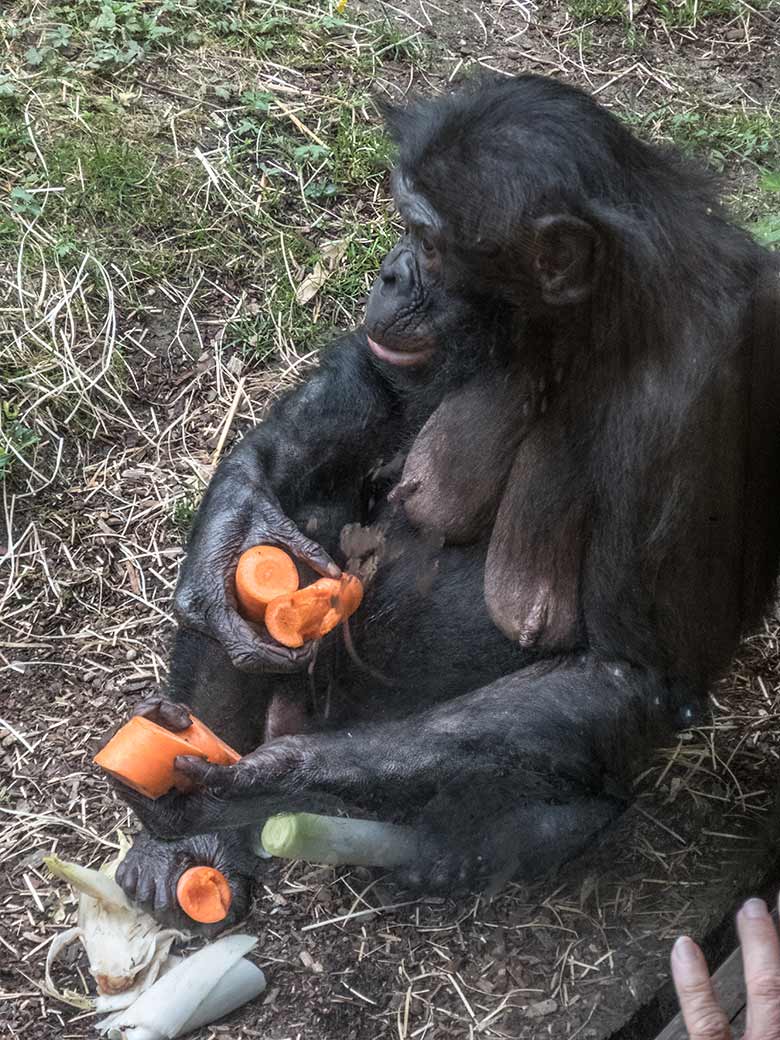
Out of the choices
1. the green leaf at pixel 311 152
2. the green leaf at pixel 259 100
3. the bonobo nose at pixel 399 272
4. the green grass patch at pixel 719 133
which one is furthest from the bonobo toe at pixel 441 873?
the green leaf at pixel 259 100

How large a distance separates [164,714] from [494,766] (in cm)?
62

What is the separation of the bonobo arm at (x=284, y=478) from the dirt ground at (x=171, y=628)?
363 millimetres

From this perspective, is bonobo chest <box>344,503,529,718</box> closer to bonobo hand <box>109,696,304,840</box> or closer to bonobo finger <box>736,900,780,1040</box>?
bonobo hand <box>109,696,304,840</box>

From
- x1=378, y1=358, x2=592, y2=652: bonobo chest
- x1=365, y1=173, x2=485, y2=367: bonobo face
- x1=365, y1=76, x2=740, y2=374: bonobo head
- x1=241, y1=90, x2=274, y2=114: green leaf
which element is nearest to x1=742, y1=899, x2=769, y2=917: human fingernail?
x1=378, y1=358, x2=592, y2=652: bonobo chest

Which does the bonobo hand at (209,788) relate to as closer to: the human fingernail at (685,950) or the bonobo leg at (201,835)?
the bonobo leg at (201,835)

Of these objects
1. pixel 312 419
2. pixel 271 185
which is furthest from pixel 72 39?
pixel 312 419

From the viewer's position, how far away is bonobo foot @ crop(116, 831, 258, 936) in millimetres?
2301

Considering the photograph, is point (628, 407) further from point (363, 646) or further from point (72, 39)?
point (72, 39)

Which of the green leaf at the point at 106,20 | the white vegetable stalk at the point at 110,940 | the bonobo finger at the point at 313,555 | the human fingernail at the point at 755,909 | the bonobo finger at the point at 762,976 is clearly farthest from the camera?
the green leaf at the point at 106,20

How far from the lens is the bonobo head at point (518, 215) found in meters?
2.30

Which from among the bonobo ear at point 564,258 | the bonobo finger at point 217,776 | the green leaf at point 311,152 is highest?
the bonobo ear at point 564,258

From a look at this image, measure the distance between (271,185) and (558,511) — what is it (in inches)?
63.0

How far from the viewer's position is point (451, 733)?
2592 millimetres

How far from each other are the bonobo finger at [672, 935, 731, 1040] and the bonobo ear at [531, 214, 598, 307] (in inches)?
42.7
